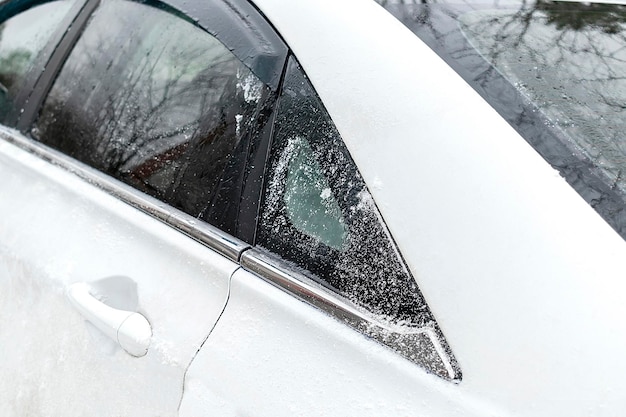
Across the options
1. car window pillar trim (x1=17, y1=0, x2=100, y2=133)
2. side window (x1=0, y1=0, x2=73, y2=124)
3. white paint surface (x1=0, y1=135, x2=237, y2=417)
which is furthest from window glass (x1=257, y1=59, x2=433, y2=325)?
side window (x1=0, y1=0, x2=73, y2=124)

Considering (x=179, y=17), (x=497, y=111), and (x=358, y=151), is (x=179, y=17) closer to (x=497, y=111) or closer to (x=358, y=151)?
(x=358, y=151)

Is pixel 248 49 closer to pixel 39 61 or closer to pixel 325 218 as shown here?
pixel 325 218

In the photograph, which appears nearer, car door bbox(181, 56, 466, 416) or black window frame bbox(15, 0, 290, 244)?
car door bbox(181, 56, 466, 416)

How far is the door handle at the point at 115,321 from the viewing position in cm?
129

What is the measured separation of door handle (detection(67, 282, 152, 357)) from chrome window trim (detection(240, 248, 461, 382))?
257 millimetres

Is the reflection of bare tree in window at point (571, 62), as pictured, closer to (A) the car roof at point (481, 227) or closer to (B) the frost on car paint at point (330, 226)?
(A) the car roof at point (481, 227)

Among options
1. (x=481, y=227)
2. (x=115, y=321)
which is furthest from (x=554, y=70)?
(x=115, y=321)

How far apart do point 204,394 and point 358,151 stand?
50cm

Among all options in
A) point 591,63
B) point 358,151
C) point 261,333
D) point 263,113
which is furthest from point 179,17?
point 591,63

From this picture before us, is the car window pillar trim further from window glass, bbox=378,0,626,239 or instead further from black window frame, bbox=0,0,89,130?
window glass, bbox=378,0,626,239

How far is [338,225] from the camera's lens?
1.14m

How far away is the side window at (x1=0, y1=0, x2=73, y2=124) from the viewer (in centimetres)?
206

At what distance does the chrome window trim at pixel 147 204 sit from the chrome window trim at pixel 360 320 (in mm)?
60

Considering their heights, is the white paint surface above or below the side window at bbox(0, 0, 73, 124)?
below
